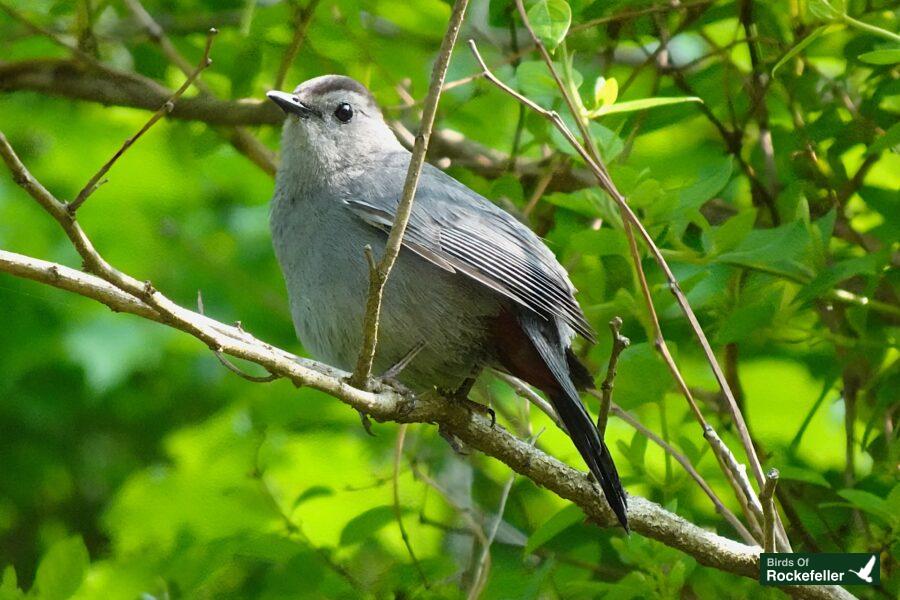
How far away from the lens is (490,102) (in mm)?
4707

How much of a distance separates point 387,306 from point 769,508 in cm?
138

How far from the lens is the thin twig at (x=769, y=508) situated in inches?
97.6

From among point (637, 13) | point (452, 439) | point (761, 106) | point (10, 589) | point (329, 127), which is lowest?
point (10, 589)

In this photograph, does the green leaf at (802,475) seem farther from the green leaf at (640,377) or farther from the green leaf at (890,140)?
the green leaf at (890,140)

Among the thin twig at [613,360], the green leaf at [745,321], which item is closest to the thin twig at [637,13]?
the green leaf at [745,321]

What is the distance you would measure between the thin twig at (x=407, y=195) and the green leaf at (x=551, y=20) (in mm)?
467

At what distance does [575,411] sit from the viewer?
3270 millimetres

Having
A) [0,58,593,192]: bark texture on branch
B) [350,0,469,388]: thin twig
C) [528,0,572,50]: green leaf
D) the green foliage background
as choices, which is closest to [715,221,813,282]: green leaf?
the green foliage background

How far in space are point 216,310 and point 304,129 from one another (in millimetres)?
1643

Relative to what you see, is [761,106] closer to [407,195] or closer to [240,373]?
[407,195]

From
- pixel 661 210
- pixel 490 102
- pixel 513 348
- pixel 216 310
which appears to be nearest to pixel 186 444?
pixel 216 310

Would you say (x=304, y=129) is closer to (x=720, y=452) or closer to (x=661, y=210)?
(x=661, y=210)

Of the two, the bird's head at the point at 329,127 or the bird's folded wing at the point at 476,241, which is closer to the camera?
the bird's folded wing at the point at 476,241

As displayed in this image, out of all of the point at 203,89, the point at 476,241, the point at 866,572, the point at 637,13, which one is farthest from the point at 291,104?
the point at 866,572
